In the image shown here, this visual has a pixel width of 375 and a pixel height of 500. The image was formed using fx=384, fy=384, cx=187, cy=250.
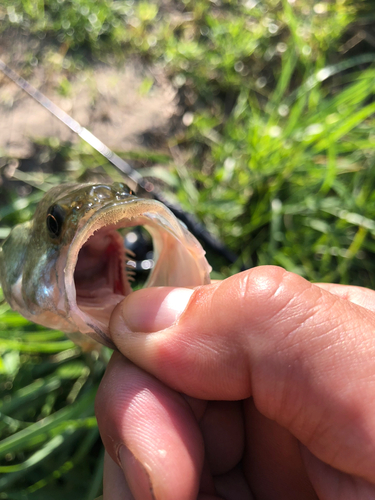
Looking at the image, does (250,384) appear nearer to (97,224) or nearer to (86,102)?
(97,224)

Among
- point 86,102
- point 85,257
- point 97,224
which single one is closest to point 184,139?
point 86,102

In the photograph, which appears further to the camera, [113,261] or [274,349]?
[113,261]

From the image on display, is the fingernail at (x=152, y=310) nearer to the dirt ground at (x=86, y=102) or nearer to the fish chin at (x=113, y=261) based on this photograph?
the fish chin at (x=113, y=261)

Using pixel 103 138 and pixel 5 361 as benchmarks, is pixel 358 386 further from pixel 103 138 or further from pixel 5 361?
pixel 103 138

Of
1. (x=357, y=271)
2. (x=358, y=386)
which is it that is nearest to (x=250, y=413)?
(x=358, y=386)

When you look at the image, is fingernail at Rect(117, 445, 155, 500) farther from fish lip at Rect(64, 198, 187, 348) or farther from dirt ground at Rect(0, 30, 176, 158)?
dirt ground at Rect(0, 30, 176, 158)

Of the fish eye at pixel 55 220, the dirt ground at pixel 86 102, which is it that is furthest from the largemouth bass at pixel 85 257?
the dirt ground at pixel 86 102

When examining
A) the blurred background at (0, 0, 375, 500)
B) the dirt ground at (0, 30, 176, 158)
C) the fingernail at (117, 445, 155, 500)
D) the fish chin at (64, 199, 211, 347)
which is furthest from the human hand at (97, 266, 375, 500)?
the dirt ground at (0, 30, 176, 158)
